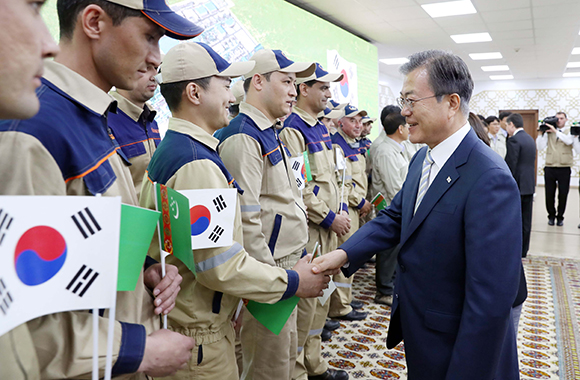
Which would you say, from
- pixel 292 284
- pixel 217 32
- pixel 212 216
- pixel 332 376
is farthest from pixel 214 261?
pixel 217 32

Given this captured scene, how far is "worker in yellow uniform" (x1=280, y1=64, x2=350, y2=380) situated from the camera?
2.62 m

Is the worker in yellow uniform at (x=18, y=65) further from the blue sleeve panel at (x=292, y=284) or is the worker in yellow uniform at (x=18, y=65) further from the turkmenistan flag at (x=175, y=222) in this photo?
the blue sleeve panel at (x=292, y=284)

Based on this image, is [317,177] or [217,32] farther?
[217,32]

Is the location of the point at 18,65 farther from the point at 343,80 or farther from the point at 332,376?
the point at 343,80

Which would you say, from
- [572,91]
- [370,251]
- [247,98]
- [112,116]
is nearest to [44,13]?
[112,116]

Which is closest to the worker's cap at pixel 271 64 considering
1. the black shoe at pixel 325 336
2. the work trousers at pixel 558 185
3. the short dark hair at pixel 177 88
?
the short dark hair at pixel 177 88

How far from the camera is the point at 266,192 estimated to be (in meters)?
1.95

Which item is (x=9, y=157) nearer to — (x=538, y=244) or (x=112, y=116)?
(x=112, y=116)

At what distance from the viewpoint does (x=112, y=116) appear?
198cm

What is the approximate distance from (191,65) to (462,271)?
1.18m

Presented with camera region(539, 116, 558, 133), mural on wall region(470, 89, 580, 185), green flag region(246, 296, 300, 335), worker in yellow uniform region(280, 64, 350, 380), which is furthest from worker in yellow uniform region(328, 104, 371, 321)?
mural on wall region(470, 89, 580, 185)

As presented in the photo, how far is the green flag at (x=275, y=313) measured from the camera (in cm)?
146

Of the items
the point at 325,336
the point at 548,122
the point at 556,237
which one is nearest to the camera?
the point at 325,336

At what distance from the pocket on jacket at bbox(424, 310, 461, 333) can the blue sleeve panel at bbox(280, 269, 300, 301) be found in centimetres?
45
